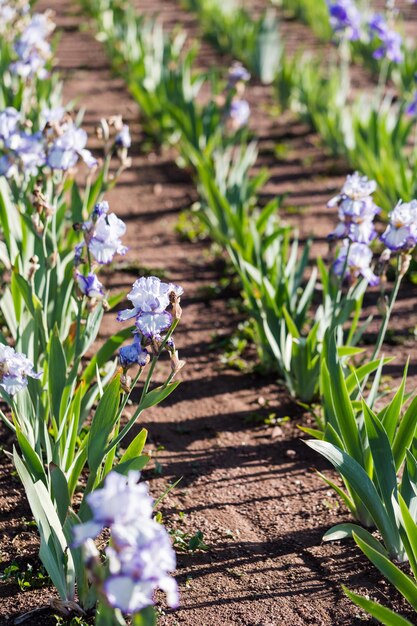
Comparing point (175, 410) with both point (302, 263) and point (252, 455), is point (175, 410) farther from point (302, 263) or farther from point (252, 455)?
point (302, 263)

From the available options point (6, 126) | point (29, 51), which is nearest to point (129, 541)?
point (6, 126)

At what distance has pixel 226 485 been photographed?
270 cm

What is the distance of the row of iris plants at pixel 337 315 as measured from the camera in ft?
7.11

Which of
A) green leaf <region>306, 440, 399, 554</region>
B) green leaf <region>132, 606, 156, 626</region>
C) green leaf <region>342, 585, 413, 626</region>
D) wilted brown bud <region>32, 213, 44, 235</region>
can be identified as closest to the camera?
green leaf <region>132, 606, 156, 626</region>

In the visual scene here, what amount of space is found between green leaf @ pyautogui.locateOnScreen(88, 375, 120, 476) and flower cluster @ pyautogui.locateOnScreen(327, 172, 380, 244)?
971mm

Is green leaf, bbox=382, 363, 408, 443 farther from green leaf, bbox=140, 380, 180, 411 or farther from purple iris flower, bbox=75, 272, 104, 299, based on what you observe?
purple iris flower, bbox=75, 272, 104, 299

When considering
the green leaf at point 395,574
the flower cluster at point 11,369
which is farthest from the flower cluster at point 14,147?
the green leaf at point 395,574

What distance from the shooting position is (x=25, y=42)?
13.8 feet

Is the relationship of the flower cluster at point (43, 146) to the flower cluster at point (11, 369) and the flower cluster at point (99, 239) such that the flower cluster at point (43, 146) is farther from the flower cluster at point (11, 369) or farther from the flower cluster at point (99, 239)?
the flower cluster at point (11, 369)

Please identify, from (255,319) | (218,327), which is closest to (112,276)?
(218,327)

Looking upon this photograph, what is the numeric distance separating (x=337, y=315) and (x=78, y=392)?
1044 mm

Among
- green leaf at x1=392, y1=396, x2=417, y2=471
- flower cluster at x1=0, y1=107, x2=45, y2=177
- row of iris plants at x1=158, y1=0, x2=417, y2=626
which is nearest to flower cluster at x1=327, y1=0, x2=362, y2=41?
row of iris plants at x1=158, y1=0, x2=417, y2=626

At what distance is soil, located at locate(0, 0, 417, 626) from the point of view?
219 cm

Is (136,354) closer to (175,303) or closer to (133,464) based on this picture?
(175,303)
